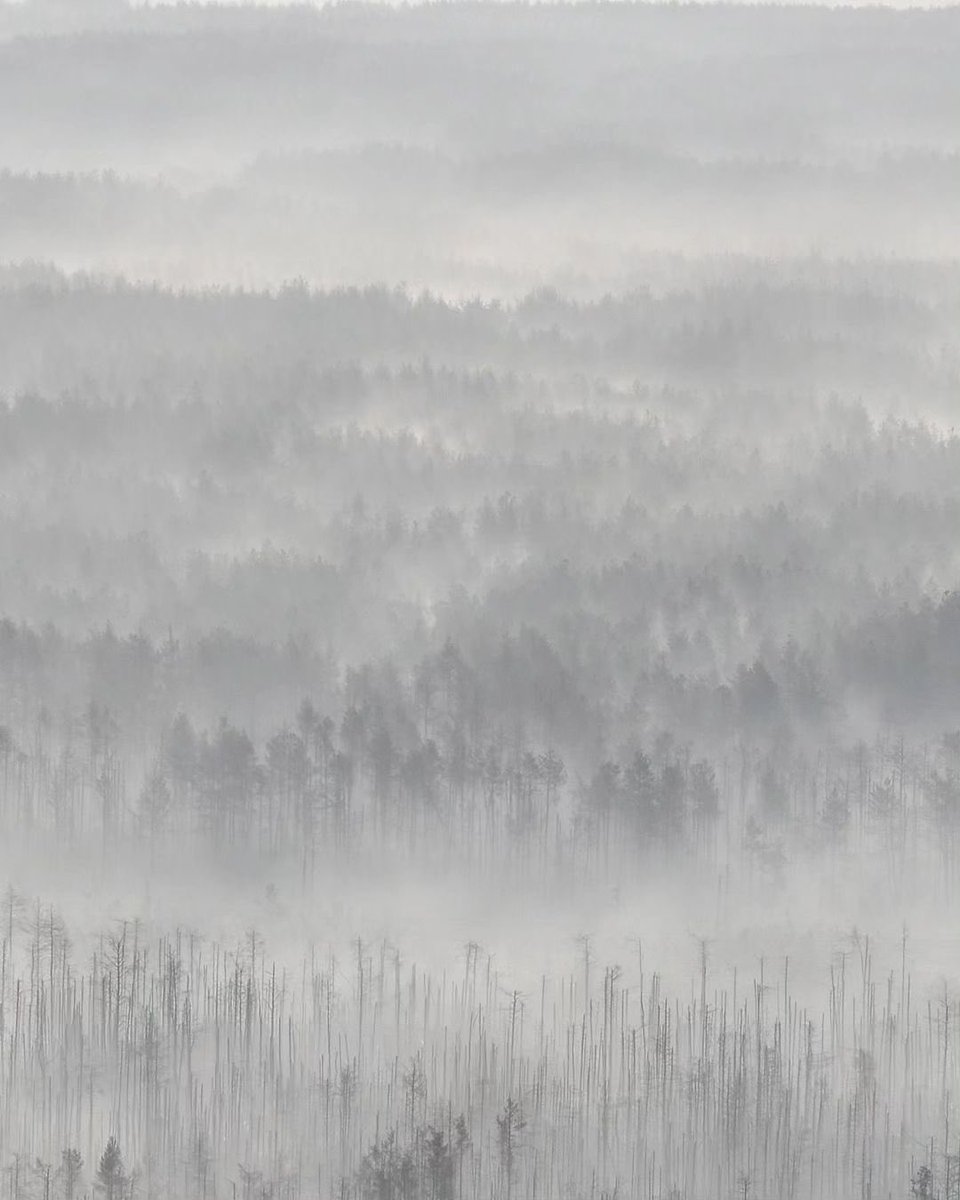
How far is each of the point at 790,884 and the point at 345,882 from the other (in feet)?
133

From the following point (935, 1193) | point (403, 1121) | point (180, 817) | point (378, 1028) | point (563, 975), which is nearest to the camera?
point (935, 1193)

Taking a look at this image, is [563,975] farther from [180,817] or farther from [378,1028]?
[180,817]

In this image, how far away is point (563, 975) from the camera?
165 m

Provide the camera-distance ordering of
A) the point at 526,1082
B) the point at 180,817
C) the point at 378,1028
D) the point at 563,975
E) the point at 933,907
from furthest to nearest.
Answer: the point at 180,817 < the point at 933,907 < the point at 563,975 < the point at 378,1028 < the point at 526,1082

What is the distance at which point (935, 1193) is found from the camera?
402ft

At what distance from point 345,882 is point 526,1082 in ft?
167

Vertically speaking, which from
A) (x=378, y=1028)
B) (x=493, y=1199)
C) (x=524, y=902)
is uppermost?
(x=524, y=902)

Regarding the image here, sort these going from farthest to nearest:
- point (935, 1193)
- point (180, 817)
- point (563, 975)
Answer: point (180, 817)
point (563, 975)
point (935, 1193)

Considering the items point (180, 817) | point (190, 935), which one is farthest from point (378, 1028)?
point (180, 817)

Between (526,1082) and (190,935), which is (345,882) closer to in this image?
(190,935)

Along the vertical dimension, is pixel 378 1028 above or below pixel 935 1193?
above

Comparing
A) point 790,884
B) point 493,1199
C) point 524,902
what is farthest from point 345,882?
point 493,1199

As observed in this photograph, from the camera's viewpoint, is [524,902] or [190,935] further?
[524,902]

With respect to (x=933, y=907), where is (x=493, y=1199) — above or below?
below
